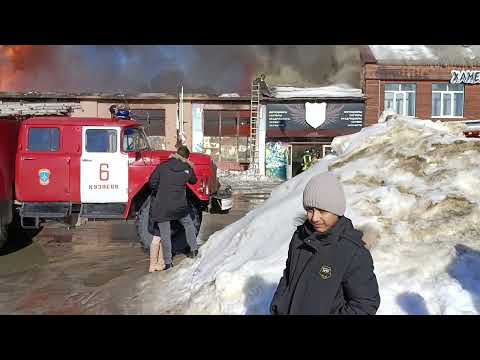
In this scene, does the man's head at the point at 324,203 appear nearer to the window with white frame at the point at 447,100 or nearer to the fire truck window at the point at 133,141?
the fire truck window at the point at 133,141

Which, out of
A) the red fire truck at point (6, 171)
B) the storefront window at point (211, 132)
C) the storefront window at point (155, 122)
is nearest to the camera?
the red fire truck at point (6, 171)

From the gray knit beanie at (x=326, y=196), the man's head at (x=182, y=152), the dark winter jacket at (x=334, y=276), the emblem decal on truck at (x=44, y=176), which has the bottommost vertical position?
the dark winter jacket at (x=334, y=276)

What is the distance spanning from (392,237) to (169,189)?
10.3 ft

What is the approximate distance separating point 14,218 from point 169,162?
4.22 meters

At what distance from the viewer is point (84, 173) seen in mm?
9023

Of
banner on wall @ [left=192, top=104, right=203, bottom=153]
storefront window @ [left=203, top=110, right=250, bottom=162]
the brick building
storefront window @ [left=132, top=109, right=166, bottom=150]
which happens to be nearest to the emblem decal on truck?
storefront window @ [left=132, top=109, right=166, bottom=150]

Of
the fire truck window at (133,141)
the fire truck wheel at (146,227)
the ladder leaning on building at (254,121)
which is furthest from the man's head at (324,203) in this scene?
the ladder leaning on building at (254,121)

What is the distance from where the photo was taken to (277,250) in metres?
5.92

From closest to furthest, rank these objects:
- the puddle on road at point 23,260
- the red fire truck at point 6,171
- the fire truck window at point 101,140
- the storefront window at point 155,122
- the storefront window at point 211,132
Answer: the puddle on road at point 23,260 → the red fire truck at point 6,171 → the fire truck window at point 101,140 → the storefront window at point 155,122 → the storefront window at point 211,132

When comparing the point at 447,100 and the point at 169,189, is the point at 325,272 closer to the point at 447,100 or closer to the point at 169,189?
the point at 169,189

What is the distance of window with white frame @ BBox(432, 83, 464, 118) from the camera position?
29.7m

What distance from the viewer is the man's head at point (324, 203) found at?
2723 millimetres

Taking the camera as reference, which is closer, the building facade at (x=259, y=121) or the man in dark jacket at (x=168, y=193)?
the man in dark jacket at (x=168, y=193)

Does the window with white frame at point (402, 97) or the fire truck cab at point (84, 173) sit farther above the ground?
the window with white frame at point (402, 97)
